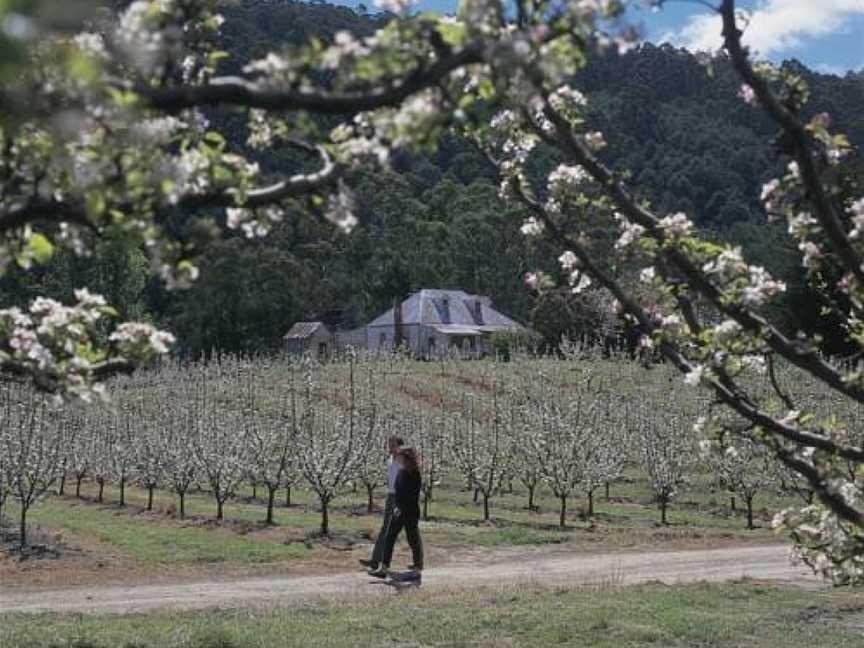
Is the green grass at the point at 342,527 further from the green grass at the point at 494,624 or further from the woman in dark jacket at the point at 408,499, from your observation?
the green grass at the point at 494,624

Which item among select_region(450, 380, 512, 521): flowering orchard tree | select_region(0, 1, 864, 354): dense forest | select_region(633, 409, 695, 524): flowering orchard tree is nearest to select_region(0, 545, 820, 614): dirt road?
select_region(633, 409, 695, 524): flowering orchard tree

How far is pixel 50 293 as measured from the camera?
62844 millimetres

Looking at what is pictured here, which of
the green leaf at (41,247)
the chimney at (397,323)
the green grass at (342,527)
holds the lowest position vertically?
the green grass at (342,527)

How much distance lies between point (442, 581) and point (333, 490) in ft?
18.6

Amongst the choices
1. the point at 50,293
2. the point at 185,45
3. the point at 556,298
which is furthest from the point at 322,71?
the point at 50,293

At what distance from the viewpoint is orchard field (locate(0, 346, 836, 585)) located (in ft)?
55.8

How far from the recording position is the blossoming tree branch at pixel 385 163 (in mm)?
2801

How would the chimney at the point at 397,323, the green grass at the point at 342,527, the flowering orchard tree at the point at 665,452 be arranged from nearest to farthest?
the green grass at the point at 342,527
the flowering orchard tree at the point at 665,452
the chimney at the point at 397,323

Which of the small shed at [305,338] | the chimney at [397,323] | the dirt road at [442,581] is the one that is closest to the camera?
the dirt road at [442,581]

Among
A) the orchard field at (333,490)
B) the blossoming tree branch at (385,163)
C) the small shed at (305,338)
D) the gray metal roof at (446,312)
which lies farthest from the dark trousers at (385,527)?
the gray metal roof at (446,312)

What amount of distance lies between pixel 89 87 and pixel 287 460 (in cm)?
2024

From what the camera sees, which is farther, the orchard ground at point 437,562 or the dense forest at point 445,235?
the dense forest at point 445,235

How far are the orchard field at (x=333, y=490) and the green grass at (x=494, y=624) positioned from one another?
7.10ft

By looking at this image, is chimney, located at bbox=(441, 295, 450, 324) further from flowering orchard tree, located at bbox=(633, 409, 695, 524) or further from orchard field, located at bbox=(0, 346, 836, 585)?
flowering orchard tree, located at bbox=(633, 409, 695, 524)
